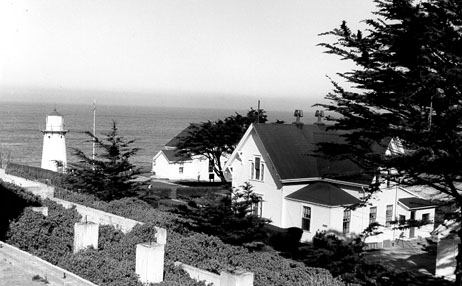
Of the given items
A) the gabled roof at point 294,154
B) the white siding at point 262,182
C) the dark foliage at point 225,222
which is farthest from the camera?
the gabled roof at point 294,154

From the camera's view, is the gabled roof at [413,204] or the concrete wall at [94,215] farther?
the gabled roof at [413,204]

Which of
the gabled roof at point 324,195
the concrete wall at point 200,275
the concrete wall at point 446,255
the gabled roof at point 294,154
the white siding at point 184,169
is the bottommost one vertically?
the white siding at point 184,169

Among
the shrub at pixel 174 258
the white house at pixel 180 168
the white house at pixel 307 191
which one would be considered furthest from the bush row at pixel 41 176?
the white house at pixel 180 168

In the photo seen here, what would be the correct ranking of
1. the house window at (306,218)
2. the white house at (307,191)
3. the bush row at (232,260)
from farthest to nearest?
1. the house window at (306,218)
2. the white house at (307,191)
3. the bush row at (232,260)

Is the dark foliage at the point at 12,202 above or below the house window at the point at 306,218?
above

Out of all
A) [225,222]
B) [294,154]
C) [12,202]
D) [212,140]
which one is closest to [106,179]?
[12,202]

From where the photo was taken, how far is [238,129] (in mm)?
53438

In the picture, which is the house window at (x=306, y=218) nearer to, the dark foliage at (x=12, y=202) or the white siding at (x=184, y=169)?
the dark foliage at (x=12, y=202)

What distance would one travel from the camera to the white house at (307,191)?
30500mm

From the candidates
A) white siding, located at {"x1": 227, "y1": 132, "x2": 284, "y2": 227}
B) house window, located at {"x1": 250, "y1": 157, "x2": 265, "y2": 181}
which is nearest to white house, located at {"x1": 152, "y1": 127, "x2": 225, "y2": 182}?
white siding, located at {"x1": 227, "y1": 132, "x2": 284, "y2": 227}

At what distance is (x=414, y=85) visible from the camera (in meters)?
16.5

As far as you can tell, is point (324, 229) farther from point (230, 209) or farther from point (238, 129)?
point (238, 129)

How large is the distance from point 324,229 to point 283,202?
11.1 feet

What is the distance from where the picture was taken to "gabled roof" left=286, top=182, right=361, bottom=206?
30188mm
